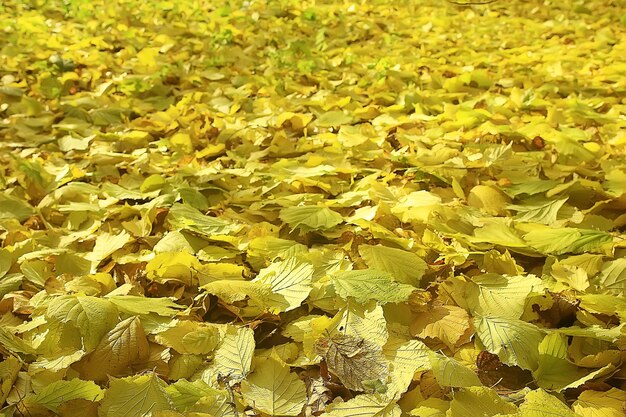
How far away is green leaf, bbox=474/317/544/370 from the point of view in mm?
907

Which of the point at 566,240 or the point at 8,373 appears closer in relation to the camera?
the point at 8,373

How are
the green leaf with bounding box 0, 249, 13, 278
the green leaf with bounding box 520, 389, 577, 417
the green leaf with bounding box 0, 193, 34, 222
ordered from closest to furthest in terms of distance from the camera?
the green leaf with bounding box 520, 389, 577, 417 → the green leaf with bounding box 0, 249, 13, 278 → the green leaf with bounding box 0, 193, 34, 222

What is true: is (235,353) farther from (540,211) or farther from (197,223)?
(540,211)

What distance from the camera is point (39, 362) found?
3.12 ft

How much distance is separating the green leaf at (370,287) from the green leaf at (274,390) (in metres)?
0.18

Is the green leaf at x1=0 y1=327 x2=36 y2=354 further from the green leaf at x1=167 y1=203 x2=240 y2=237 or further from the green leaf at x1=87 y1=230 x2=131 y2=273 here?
the green leaf at x1=167 y1=203 x2=240 y2=237

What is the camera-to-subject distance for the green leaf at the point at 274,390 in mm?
855

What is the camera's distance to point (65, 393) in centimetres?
86

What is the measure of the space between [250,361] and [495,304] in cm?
46

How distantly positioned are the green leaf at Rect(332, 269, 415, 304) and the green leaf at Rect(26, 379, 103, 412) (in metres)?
0.44

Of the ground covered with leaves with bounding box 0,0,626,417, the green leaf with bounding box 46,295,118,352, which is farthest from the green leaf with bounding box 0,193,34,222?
the green leaf with bounding box 46,295,118,352

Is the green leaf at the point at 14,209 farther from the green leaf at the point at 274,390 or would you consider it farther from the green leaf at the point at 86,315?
the green leaf at the point at 274,390

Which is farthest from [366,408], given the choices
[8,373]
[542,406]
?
[8,373]

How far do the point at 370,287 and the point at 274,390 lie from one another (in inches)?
10.5
